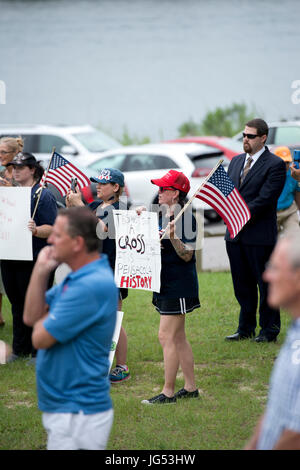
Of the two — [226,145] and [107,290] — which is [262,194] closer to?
[107,290]

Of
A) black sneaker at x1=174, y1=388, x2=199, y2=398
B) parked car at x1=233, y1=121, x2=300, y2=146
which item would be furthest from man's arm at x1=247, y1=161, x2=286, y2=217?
parked car at x1=233, y1=121, x2=300, y2=146

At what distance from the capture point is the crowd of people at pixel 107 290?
3.80 m

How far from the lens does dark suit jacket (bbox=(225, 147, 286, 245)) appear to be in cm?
809

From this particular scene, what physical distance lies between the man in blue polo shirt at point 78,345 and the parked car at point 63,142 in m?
16.0

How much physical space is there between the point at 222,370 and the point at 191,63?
3573cm

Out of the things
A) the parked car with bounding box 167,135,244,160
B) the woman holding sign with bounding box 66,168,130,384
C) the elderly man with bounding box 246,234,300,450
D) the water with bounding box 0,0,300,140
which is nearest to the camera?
the elderly man with bounding box 246,234,300,450

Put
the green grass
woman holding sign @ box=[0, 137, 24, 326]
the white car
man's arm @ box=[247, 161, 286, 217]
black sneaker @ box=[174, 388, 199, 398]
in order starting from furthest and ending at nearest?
the white car, woman holding sign @ box=[0, 137, 24, 326], man's arm @ box=[247, 161, 286, 217], black sneaker @ box=[174, 388, 199, 398], the green grass

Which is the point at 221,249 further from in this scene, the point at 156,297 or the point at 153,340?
the point at 156,297

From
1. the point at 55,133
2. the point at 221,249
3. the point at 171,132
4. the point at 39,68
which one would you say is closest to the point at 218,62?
the point at 171,132

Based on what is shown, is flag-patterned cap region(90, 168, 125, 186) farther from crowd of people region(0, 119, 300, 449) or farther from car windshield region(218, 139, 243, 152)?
car windshield region(218, 139, 243, 152)

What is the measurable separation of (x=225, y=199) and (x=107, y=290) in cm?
348

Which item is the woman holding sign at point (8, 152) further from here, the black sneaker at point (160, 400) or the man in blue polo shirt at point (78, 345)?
the man in blue polo shirt at point (78, 345)

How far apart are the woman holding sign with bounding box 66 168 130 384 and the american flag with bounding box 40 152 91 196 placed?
547 mm

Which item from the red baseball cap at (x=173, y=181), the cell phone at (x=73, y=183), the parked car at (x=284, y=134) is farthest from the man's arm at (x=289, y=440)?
the parked car at (x=284, y=134)
